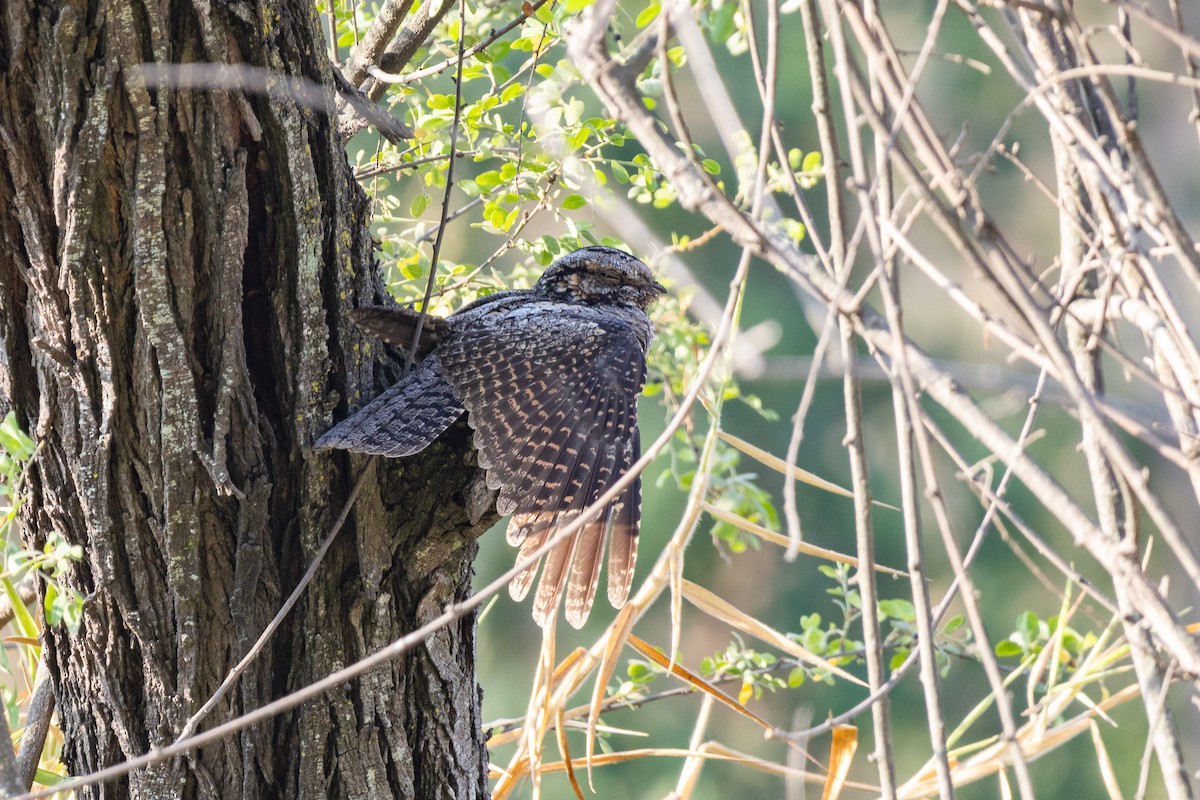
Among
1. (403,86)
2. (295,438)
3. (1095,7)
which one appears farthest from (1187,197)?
(295,438)

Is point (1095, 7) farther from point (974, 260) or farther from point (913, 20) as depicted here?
point (974, 260)

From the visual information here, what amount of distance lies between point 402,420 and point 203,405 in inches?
14.4

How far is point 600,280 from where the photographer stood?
327 centimetres

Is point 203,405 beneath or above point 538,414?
above

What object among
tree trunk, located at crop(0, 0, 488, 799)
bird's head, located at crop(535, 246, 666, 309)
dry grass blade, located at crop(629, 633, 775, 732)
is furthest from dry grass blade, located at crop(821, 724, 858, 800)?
bird's head, located at crop(535, 246, 666, 309)

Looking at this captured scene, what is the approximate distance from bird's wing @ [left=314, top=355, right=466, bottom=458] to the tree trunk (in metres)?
0.06

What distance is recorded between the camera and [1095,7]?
37.3ft

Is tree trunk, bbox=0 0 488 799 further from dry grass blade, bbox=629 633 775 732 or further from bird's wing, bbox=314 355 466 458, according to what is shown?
dry grass blade, bbox=629 633 775 732

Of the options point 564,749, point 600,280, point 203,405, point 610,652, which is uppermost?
point 600,280

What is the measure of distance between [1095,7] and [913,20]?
1820mm

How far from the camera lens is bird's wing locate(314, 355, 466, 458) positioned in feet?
6.30

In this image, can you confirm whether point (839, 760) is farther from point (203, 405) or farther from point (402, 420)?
point (203, 405)

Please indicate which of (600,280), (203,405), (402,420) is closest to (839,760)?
(402,420)

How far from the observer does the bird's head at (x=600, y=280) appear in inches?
126
